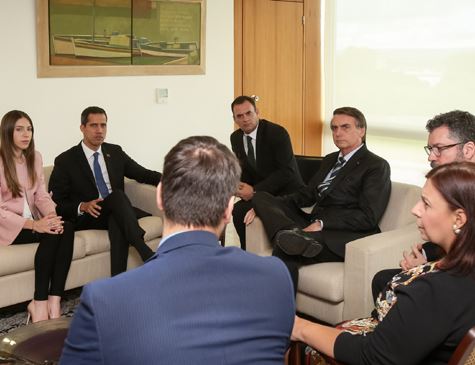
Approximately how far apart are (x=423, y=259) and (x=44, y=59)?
137 inches

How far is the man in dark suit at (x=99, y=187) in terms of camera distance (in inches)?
167

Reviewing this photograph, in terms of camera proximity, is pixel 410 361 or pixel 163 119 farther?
pixel 163 119

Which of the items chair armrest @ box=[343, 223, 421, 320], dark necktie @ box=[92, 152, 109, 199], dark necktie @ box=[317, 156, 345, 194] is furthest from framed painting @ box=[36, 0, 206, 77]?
chair armrest @ box=[343, 223, 421, 320]

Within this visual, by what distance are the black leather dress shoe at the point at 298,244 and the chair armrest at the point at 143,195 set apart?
1.37 metres

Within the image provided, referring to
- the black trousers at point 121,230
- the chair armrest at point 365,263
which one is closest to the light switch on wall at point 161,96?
the black trousers at point 121,230

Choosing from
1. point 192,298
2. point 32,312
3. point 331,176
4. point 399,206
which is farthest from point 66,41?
point 192,298

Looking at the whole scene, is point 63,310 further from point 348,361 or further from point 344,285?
point 348,361

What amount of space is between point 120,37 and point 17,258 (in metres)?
2.51

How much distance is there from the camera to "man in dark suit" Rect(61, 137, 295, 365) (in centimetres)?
133

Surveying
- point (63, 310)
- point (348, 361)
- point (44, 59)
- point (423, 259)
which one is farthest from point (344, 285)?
Answer: point (44, 59)

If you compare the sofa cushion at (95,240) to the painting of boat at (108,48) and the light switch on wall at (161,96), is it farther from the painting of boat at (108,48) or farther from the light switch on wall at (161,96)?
the light switch on wall at (161,96)

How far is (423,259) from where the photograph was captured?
10.1 feet

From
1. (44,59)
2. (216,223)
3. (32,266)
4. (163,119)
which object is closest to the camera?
(216,223)

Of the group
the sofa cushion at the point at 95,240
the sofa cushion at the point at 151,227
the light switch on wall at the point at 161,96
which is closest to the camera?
the sofa cushion at the point at 95,240
